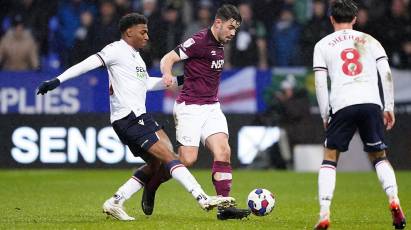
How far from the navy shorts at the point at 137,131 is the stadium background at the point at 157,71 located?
28.3ft

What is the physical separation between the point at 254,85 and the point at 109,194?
20.4 ft

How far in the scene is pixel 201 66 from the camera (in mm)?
11086

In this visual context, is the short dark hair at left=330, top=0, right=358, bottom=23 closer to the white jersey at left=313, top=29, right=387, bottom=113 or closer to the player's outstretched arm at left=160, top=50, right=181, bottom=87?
the white jersey at left=313, top=29, right=387, bottom=113

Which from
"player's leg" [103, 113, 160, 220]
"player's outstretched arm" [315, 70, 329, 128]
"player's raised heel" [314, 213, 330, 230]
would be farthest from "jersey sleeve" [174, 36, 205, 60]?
"player's raised heel" [314, 213, 330, 230]

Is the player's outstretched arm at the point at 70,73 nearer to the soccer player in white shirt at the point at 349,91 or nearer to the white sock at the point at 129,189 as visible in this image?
the white sock at the point at 129,189

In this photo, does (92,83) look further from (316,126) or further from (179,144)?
(179,144)

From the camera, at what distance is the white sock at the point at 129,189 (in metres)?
10.6

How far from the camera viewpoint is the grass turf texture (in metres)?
10.1

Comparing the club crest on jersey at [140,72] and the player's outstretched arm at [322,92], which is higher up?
the club crest on jersey at [140,72]

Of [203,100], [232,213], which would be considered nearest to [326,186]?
[232,213]

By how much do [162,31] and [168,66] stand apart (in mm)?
9858

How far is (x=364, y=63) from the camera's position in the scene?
30.5 ft

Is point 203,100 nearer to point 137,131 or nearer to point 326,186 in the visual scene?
Result: point 137,131

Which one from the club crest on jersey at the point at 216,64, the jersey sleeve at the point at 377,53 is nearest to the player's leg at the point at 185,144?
the club crest on jersey at the point at 216,64
